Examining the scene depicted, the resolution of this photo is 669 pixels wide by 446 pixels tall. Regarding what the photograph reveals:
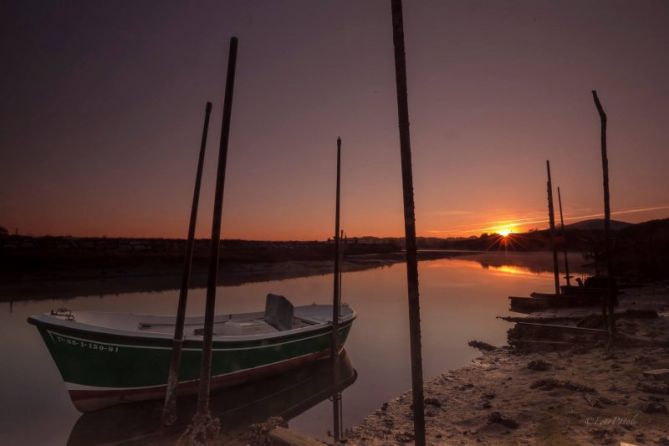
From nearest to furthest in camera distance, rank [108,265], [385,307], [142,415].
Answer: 1. [142,415]
2. [385,307]
3. [108,265]

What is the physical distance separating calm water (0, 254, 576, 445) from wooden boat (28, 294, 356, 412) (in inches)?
58.4

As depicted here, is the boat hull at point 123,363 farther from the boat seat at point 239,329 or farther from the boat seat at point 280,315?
the boat seat at point 280,315

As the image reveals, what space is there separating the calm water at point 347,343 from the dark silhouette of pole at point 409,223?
5685mm

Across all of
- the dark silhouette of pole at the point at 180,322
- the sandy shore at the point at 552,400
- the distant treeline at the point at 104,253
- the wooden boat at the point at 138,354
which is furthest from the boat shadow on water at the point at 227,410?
the distant treeline at the point at 104,253

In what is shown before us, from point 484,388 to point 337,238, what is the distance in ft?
24.5

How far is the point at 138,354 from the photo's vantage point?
1028 centimetres

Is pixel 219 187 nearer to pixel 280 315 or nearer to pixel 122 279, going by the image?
pixel 280 315

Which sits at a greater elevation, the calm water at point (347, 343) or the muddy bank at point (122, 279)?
the muddy bank at point (122, 279)

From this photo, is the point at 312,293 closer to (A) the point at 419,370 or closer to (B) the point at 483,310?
(B) the point at 483,310

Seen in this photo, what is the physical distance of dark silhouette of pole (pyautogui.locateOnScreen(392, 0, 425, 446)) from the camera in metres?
4.96

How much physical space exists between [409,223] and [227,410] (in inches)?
368

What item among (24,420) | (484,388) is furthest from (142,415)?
(484,388)

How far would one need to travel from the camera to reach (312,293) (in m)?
40.2

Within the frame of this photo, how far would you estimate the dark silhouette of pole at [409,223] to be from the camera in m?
4.96
